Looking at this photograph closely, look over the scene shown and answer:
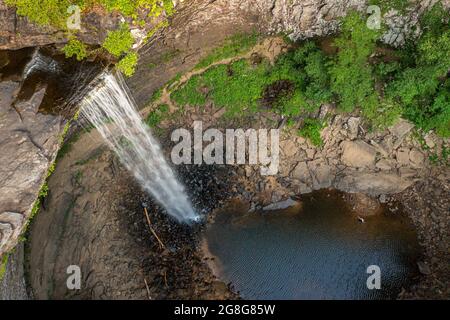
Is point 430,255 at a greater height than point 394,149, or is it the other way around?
point 394,149

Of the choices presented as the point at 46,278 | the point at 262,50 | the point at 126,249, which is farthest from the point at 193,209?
the point at 262,50

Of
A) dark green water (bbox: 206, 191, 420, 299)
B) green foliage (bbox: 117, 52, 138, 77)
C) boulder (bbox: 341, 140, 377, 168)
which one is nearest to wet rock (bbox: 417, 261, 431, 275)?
dark green water (bbox: 206, 191, 420, 299)

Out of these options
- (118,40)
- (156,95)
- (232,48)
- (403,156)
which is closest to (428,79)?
(403,156)

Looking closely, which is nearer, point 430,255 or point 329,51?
point 430,255

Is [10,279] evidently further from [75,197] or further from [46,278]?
[75,197]

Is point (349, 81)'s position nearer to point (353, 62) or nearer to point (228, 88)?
point (353, 62)

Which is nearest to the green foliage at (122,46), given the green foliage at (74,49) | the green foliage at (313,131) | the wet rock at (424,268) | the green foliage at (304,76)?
the green foliage at (74,49)
